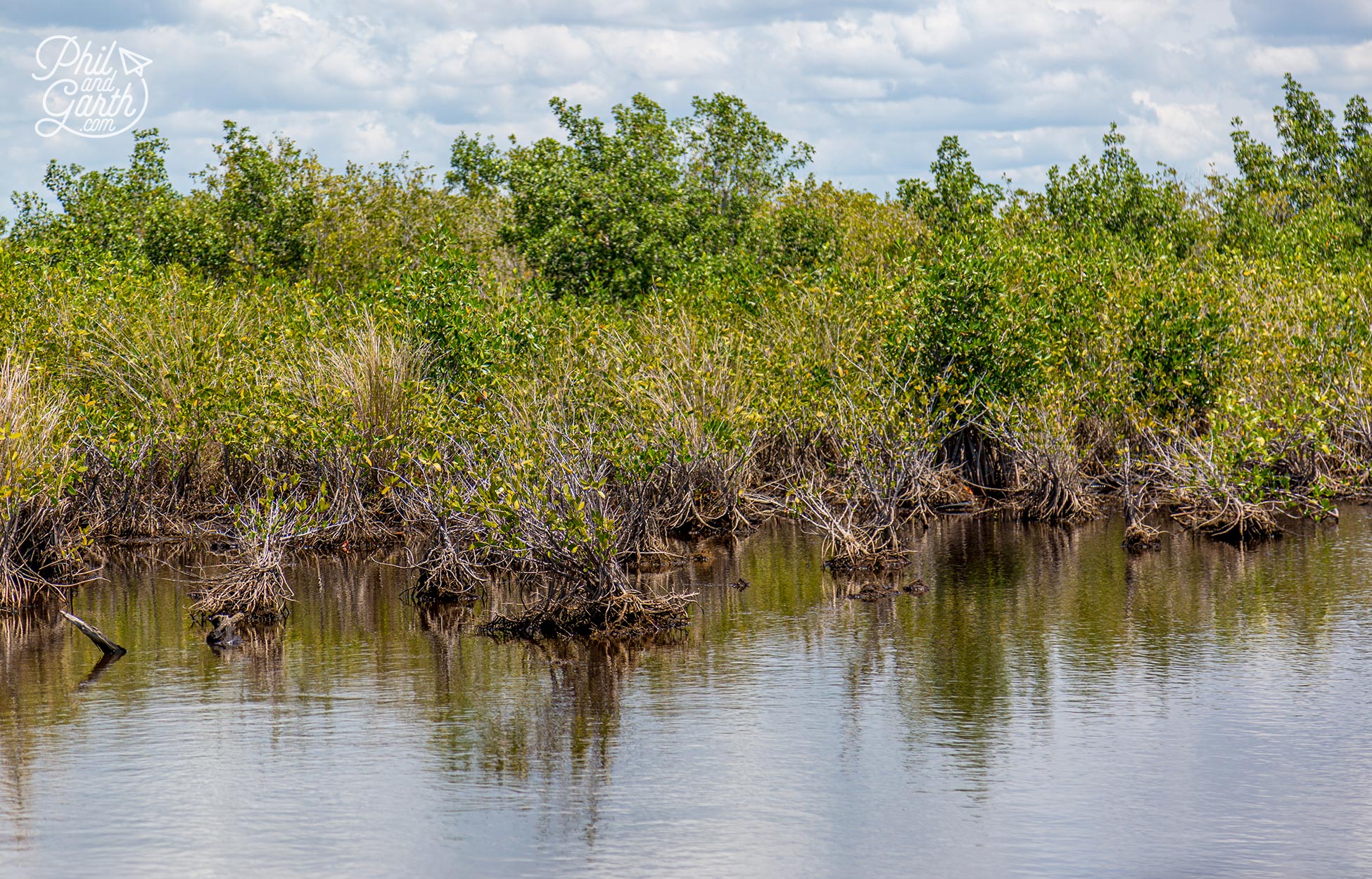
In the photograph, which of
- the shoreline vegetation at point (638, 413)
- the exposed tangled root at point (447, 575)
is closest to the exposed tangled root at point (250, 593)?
the shoreline vegetation at point (638, 413)

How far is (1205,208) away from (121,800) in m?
60.7

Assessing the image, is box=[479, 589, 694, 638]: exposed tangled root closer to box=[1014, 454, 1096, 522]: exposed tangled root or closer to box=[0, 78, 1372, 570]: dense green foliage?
box=[0, 78, 1372, 570]: dense green foliage

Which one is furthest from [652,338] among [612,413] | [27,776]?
[27,776]

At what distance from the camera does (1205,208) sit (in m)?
65.6

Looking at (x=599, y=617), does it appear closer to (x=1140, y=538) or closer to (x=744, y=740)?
(x=744, y=740)

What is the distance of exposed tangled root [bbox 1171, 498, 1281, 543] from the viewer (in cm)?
2511

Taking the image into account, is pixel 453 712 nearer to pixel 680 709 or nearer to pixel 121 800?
pixel 680 709

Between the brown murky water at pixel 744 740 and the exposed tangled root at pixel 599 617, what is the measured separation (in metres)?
0.47

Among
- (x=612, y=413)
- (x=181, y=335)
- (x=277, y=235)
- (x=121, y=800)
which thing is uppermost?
(x=277, y=235)

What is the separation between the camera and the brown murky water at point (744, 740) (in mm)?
11602

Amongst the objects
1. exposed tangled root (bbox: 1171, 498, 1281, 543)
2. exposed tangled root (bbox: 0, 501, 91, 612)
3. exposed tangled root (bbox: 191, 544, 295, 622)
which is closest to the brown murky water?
exposed tangled root (bbox: 191, 544, 295, 622)

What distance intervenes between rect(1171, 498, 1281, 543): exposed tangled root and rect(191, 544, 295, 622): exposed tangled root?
1525 centimetres

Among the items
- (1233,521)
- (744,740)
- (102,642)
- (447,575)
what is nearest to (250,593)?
(102,642)

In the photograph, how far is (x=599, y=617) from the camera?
64.3ft
